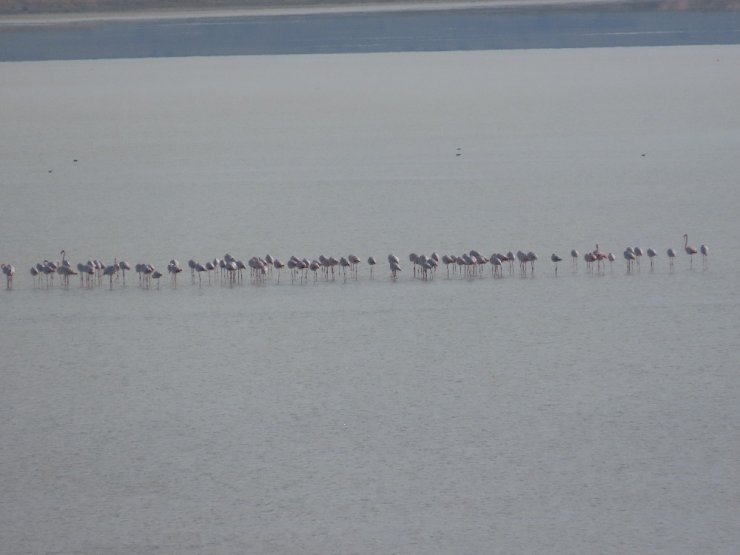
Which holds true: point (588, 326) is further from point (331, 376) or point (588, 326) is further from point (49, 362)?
point (49, 362)

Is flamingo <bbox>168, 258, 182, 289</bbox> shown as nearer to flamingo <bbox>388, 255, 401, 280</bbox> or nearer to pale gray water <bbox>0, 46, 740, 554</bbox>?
pale gray water <bbox>0, 46, 740, 554</bbox>

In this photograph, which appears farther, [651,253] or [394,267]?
[651,253]

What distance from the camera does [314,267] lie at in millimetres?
11938

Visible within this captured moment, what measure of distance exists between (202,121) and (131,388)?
19821 millimetres

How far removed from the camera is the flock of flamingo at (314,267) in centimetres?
1200

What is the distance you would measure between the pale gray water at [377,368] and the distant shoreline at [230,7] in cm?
5246

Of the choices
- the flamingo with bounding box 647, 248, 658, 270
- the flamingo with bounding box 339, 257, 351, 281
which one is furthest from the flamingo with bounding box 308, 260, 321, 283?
the flamingo with bounding box 647, 248, 658, 270

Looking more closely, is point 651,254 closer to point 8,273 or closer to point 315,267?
point 315,267

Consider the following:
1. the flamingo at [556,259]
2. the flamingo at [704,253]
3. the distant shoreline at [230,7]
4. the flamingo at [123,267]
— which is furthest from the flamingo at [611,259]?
the distant shoreline at [230,7]

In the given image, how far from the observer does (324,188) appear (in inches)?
685

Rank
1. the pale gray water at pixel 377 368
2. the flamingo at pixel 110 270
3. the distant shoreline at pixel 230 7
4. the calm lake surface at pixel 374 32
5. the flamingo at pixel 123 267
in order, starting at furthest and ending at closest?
the distant shoreline at pixel 230 7, the calm lake surface at pixel 374 32, the flamingo at pixel 123 267, the flamingo at pixel 110 270, the pale gray water at pixel 377 368

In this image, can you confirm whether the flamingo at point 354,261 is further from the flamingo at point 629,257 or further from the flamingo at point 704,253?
the flamingo at point 704,253

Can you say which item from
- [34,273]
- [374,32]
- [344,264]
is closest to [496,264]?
[344,264]

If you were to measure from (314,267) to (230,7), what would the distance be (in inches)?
2690
